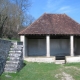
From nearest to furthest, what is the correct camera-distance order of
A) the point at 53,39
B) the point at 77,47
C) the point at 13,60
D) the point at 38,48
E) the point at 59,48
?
the point at 13,60, the point at 38,48, the point at 59,48, the point at 53,39, the point at 77,47

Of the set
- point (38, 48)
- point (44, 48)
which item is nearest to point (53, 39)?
point (44, 48)

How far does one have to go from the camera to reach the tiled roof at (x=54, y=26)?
1761 cm

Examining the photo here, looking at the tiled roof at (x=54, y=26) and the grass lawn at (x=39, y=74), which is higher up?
the tiled roof at (x=54, y=26)

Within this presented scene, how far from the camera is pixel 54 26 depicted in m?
18.6

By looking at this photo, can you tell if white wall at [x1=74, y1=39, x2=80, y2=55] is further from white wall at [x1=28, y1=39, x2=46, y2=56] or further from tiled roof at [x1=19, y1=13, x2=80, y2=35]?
white wall at [x1=28, y1=39, x2=46, y2=56]

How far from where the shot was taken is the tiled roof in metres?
17.6

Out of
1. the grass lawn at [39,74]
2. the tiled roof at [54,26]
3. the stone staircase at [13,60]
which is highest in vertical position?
the tiled roof at [54,26]

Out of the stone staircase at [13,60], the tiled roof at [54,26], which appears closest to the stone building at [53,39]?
the tiled roof at [54,26]

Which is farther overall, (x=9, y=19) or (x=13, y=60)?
(x=9, y=19)

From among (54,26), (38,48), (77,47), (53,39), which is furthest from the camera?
(77,47)

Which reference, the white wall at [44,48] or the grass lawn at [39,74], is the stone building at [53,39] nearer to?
the white wall at [44,48]

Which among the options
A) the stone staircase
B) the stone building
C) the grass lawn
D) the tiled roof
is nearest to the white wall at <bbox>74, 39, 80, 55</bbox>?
the stone building

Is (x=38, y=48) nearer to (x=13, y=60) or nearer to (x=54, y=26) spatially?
(x=54, y=26)

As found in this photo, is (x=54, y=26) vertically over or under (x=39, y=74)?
over
